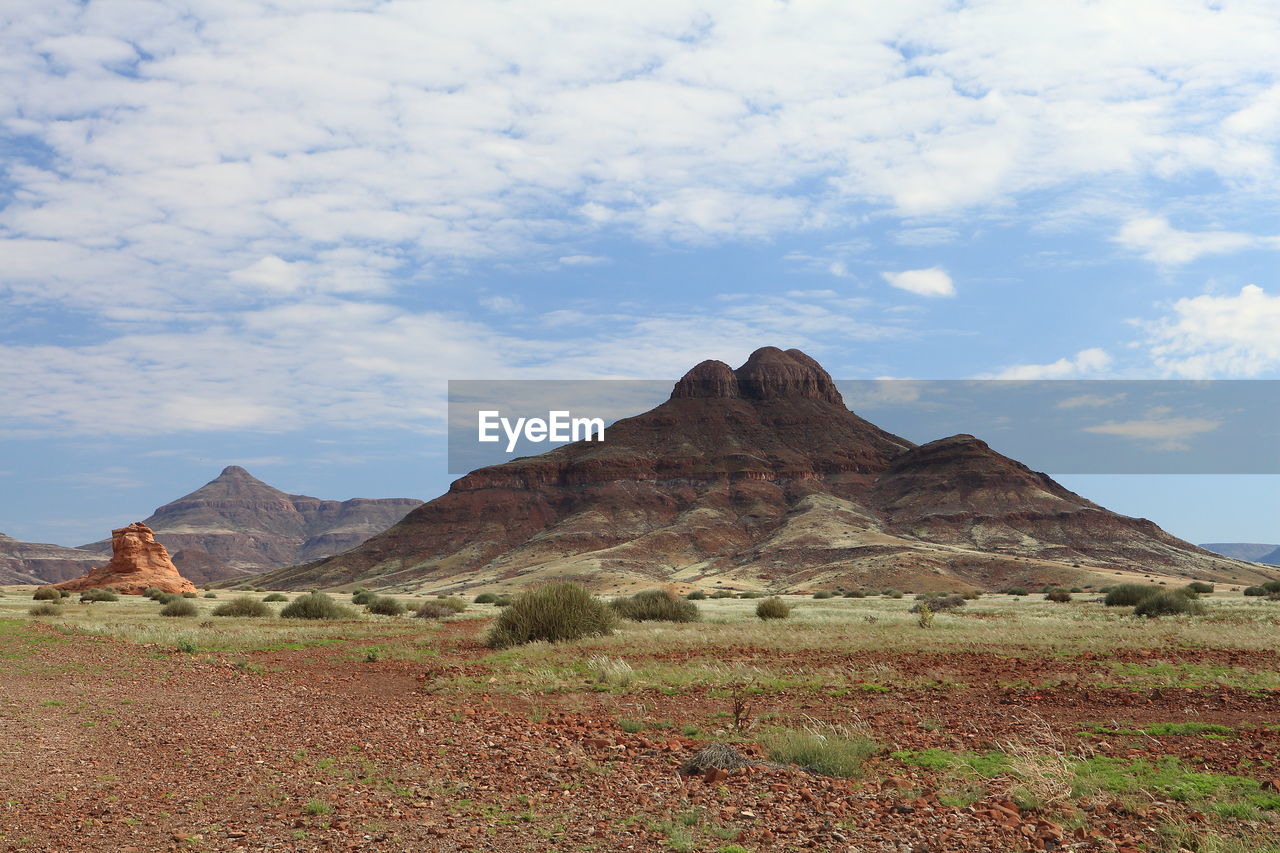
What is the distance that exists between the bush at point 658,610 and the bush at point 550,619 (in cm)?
743

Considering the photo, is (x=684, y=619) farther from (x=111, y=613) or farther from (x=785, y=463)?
(x=785, y=463)

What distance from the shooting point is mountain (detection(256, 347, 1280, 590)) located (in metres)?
90.2

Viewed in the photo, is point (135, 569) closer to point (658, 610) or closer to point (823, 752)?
point (658, 610)

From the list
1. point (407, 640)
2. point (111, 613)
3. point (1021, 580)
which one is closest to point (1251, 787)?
point (407, 640)

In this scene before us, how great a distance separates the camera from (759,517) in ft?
381

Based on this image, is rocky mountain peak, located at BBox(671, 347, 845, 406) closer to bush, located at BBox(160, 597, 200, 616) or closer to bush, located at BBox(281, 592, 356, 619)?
bush, located at BBox(281, 592, 356, 619)

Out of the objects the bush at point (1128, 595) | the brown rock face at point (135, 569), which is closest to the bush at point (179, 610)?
the brown rock face at point (135, 569)

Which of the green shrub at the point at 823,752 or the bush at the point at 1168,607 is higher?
the green shrub at the point at 823,752

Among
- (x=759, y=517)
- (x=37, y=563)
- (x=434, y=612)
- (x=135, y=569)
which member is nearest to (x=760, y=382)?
(x=759, y=517)

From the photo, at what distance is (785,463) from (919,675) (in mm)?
116348

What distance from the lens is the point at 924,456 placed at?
425ft

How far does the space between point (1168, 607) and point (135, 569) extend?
259 feet

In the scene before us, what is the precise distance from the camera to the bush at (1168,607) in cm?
3275

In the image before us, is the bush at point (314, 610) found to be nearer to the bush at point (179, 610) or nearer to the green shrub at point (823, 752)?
the bush at point (179, 610)
